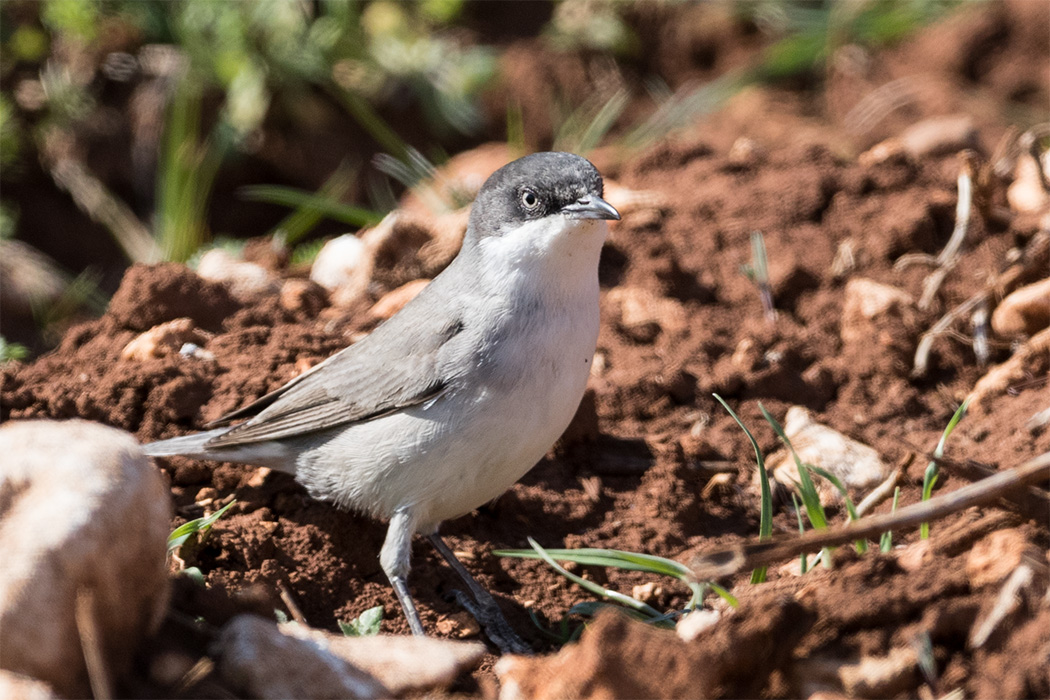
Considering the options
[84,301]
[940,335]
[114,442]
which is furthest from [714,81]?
[114,442]

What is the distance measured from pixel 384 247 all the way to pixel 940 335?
9.47 ft

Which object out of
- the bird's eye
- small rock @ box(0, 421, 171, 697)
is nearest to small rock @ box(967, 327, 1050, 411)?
the bird's eye

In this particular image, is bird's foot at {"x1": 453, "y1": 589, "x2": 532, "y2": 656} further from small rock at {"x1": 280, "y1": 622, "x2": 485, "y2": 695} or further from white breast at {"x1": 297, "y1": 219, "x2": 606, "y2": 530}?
small rock at {"x1": 280, "y1": 622, "x2": 485, "y2": 695}

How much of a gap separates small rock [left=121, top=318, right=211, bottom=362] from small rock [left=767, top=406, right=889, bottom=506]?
273 cm

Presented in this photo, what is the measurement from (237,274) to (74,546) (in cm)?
367

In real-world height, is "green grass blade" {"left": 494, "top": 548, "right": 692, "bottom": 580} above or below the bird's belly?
below

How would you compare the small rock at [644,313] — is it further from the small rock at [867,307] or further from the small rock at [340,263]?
the small rock at [340,263]

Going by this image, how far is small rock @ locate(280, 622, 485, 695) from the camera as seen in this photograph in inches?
111

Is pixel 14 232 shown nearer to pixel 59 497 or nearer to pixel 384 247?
pixel 384 247

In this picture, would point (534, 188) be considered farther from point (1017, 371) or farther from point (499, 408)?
point (1017, 371)

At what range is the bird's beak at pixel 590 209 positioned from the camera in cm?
400

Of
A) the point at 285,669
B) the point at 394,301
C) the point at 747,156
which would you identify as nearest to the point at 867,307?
the point at 747,156

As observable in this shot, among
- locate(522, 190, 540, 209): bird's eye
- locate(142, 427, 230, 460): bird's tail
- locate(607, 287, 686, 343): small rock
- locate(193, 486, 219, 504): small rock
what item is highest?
locate(522, 190, 540, 209): bird's eye

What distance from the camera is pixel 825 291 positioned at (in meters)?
5.55
